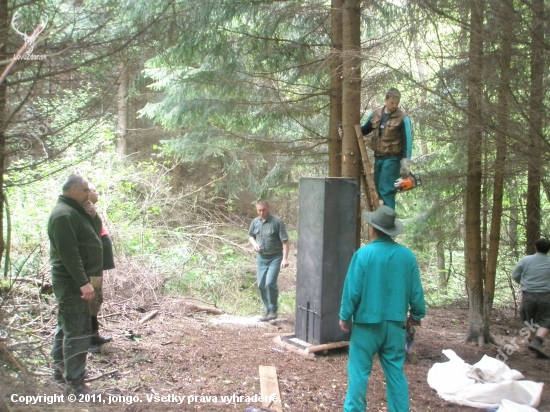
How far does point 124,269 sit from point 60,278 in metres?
4.36

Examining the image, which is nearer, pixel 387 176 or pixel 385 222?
pixel 385 222

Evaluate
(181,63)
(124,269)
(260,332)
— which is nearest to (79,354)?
(260,332)

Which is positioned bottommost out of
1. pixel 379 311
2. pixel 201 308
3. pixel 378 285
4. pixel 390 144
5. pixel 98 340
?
pixel 201 308

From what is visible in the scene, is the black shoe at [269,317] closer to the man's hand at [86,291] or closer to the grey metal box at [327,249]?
the grey metal box at [327,249]

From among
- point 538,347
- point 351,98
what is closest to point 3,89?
point 351,98

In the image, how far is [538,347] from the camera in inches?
275

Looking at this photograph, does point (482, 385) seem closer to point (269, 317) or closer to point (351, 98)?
point (351, 98)

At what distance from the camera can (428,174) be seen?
7.73 meters

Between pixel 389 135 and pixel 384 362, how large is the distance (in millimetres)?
2857

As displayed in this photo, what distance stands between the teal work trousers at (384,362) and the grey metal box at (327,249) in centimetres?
206

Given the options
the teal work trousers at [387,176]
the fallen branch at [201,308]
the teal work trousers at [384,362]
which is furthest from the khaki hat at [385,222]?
the fallen branch at [201,308]

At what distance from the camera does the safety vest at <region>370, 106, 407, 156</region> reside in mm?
5785

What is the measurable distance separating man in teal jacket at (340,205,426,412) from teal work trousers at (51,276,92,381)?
2.39m

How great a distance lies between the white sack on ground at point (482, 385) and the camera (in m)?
4.89
